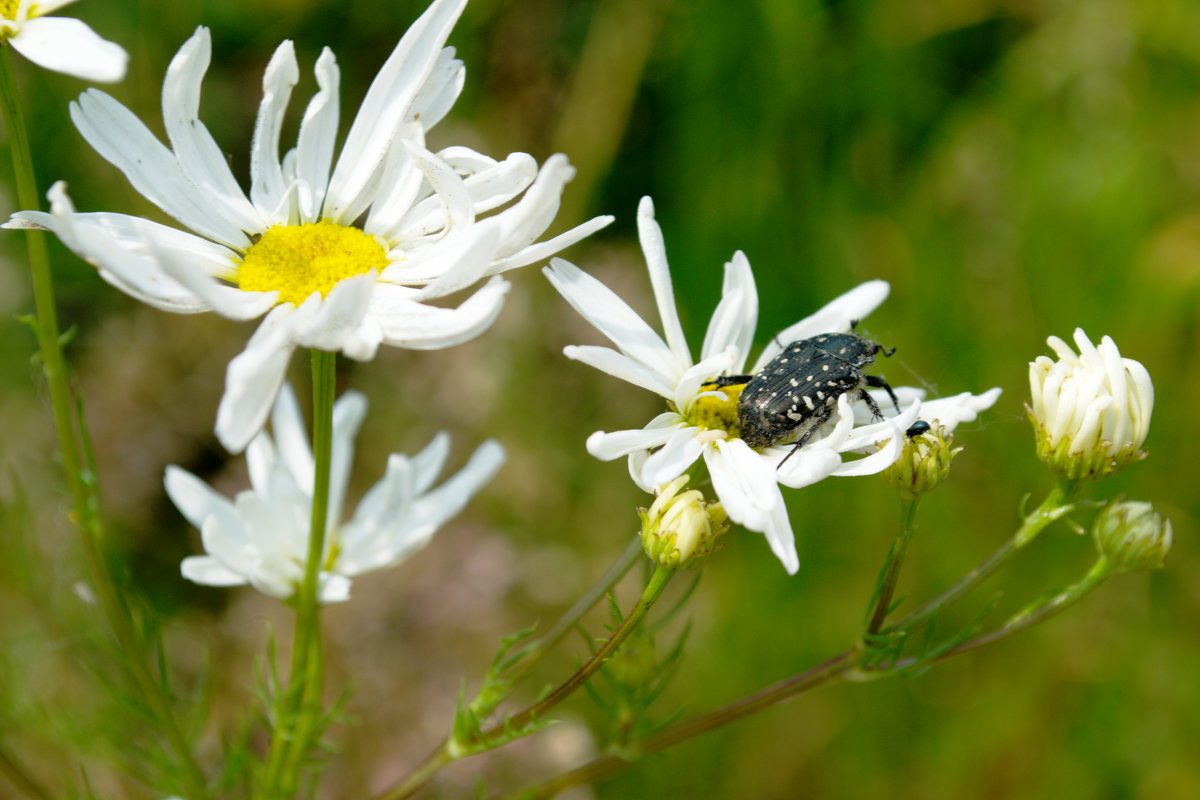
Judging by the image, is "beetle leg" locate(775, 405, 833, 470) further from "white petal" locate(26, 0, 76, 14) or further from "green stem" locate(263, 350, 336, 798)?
"white petal" locate(26, 0, 76, 14)

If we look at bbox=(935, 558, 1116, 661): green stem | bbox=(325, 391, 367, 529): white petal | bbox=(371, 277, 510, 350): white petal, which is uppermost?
bbox=(371, 277, 510, 350): white petal

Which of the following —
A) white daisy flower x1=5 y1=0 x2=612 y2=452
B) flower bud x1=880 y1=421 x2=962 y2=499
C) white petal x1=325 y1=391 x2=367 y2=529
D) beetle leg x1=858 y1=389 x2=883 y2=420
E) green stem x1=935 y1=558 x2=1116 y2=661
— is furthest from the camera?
white petal x1=325 y1=391 x2=367 y2=529

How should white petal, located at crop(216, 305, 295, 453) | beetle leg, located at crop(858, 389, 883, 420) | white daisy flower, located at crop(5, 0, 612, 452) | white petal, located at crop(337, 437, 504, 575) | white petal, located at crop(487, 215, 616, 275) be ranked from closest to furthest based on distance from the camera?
1. white petal, located at crop(216, 305, 295, 453)
2. white daisy flower, located at crop(5, 0, 612, 452)
3. white petal, located at crop(487, 215, 616, 275)
4. beetle leg, located at crop(858, 389, 883, 420)
5. white petal, located at crop(337, 437, 504, 575)

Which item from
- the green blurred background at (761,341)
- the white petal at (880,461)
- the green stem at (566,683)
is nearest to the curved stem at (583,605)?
the green stem at (566,683)

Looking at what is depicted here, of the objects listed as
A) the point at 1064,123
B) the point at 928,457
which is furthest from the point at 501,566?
the point at 1064,123

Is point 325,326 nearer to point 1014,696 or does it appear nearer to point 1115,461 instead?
point 1115,461

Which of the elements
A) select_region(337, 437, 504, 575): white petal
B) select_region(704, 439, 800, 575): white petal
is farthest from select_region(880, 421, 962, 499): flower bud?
select_region(337, 437, 504, 575): white petal

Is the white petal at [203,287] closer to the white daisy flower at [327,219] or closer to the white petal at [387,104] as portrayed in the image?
the white daisy flower at [327,219]
